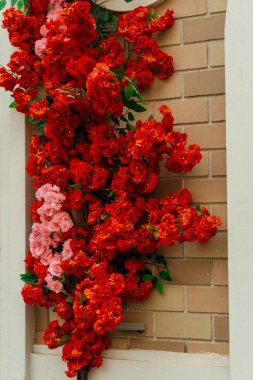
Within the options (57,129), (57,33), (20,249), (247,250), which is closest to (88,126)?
(57,129)

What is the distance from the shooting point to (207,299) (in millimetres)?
2439

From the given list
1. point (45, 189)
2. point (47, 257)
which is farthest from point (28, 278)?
point (45, 189)

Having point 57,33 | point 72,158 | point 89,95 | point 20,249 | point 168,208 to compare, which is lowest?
point 20,249

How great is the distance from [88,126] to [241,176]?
69 centimetres

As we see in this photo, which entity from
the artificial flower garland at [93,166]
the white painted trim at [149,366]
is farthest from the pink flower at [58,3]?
the white painted trim at [149,366]

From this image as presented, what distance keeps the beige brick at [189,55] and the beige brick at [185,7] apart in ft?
0.43

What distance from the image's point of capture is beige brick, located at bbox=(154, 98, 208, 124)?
8.14 ft

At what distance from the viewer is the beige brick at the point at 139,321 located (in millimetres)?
2533

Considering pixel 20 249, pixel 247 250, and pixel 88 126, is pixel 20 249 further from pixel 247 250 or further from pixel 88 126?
pixel 247 250

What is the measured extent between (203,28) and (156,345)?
1.28 metres

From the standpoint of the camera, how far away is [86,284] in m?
2.43

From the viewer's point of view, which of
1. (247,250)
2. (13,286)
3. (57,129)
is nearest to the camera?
(247,250)

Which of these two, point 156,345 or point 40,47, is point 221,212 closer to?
point 156,345

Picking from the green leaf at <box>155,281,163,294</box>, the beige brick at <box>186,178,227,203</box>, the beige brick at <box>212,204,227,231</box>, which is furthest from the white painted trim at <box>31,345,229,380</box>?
the beige brick at <box>186,178,227,203</box>
